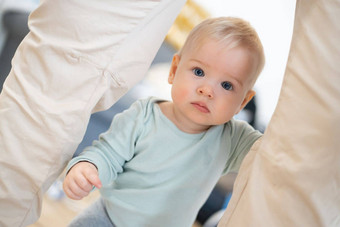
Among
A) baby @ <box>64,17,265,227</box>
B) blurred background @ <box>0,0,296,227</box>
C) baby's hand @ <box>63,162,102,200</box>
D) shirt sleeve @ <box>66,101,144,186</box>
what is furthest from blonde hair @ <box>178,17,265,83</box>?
blurred background @ <box>0,0,296,227</box>

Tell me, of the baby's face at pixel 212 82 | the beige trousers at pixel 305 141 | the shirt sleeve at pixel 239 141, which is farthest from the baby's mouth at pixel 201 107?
the beige trousers at pixel 305 141

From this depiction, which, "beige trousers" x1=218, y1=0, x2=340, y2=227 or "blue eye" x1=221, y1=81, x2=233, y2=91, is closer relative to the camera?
"beige trousers" x1=218, y1=0, x2=340, y2=227

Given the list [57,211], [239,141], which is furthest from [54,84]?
[57,211]

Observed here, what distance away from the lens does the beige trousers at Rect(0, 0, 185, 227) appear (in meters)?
0.70

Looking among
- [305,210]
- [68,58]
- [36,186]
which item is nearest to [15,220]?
[36,186]

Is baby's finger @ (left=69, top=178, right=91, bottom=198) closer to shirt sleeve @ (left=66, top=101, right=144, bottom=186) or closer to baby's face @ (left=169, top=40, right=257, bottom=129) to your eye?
shirt sleeve @ (left=66, top=101, right=144, bottom=186)

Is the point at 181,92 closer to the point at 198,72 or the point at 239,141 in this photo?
the point at 198,72

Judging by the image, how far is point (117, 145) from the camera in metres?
0.83

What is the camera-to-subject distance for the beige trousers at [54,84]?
0.70m

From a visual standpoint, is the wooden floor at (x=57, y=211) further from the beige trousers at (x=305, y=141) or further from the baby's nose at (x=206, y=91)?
the beige trousers at (x=305, y=141)

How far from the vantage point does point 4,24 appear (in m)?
2.00

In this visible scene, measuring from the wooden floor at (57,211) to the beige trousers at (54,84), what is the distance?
1.92 feet

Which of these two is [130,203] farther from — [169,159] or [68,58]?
[68,58]

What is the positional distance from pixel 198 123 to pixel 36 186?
37cm
